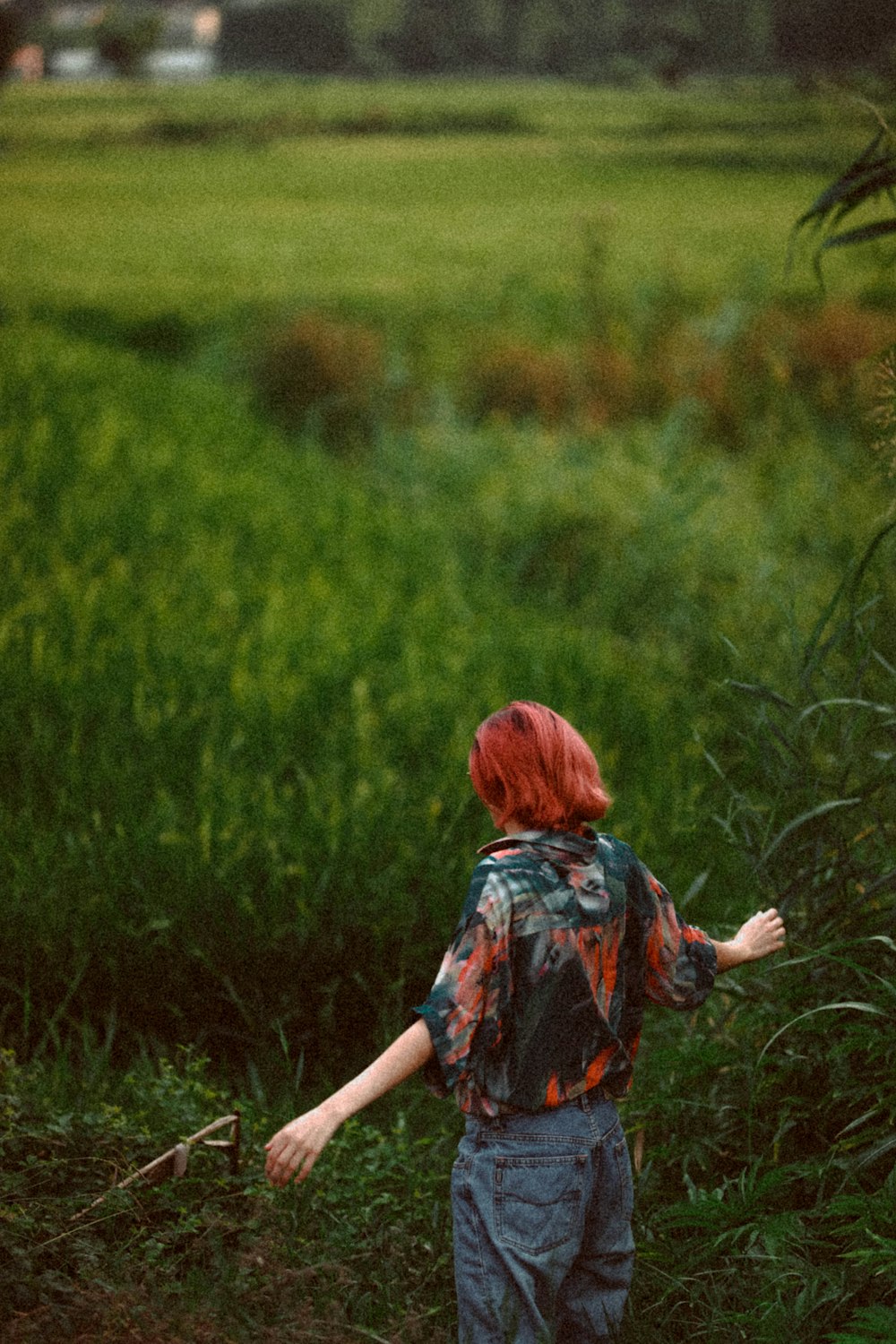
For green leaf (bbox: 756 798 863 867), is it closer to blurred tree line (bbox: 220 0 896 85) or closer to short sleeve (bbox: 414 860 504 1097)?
short sleeve (bbox: 414 860 504 1097)

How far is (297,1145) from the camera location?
4.80ft

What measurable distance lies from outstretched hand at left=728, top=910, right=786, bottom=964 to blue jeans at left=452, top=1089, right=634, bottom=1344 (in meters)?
0.24

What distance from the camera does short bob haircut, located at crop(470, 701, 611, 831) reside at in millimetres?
1601

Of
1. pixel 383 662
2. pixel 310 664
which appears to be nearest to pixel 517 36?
pixel 383 662

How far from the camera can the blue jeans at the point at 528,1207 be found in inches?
61.8

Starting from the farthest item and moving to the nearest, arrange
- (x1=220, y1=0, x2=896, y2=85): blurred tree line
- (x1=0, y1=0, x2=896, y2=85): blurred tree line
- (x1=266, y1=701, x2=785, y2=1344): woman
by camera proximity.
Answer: (x1=220, y1=0, x2=896, y2=85): blurred tree line < (x1=0, y1=0, x2=896, y2=85): blurred tree line < (x1=266, y1=701, x2=785, y2=1344): woman

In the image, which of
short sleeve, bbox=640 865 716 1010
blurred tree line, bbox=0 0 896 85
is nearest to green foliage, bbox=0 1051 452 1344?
short sleeve, bbox=640 865 716 1010

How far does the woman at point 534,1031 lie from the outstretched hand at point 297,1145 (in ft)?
0.26

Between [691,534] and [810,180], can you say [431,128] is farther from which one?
[691,534]

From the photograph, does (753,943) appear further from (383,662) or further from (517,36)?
(517,36)

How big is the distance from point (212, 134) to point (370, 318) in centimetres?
170

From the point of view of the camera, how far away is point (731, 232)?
10492 millimetres

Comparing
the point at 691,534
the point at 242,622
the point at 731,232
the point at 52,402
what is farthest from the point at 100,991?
the point at 731,232

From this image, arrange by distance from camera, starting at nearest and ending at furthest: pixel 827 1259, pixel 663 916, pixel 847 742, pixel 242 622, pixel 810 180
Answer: pixel 663 916 → pixel 827 1259 → pixel 847 742 → pixel 242 622 → pixel 810 180
